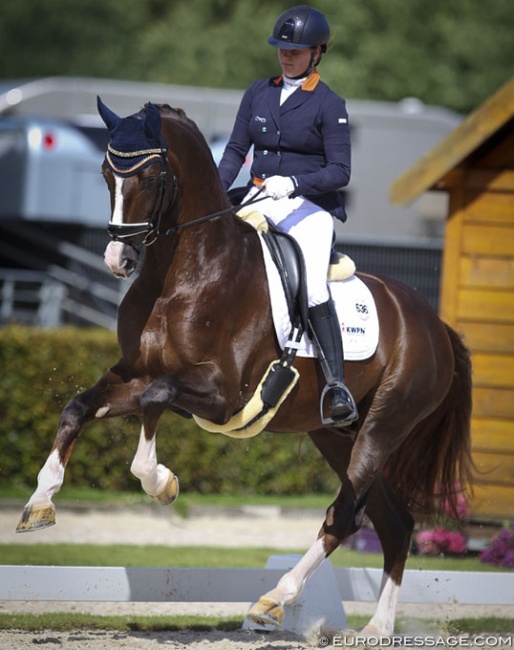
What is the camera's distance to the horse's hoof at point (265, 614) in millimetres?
5742

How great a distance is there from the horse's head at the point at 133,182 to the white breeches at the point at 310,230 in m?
0.97

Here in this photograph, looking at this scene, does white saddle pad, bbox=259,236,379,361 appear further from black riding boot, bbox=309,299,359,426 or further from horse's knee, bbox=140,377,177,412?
horse's knee, bbox=140,377,177,412

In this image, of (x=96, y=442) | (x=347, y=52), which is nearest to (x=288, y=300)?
(x=96, y=442)

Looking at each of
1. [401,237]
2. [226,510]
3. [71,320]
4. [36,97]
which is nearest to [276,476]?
[226,510]

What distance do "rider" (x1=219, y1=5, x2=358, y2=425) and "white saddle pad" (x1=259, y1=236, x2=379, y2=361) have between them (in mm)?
156

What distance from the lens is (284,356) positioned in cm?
631

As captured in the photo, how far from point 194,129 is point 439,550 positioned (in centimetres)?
509

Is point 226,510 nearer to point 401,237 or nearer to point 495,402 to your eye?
point 495,402

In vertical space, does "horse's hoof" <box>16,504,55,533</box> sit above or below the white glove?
below

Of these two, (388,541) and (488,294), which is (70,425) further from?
(488,294)

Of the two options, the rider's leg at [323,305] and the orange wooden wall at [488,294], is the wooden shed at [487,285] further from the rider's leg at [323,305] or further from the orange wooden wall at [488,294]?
the rider's leg at [323,305]

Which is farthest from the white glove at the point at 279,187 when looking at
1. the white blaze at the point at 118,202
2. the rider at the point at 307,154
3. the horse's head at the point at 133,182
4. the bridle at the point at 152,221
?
the white blaze at the point at 118,202

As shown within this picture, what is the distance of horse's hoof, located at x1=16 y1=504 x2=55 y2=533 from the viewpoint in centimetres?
554

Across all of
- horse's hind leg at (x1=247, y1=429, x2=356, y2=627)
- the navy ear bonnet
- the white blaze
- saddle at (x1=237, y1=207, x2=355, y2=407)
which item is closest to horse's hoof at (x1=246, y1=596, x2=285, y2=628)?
horse's hind leg at (x1=247, y1=429, x2=356, y2=627)
